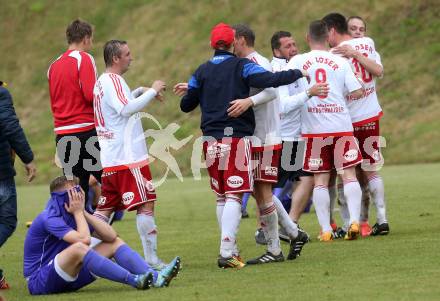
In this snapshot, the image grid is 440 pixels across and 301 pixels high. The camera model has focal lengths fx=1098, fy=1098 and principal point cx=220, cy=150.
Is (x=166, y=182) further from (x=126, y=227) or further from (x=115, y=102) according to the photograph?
(x=115, y=102)

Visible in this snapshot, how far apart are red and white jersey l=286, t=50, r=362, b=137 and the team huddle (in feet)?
0.04

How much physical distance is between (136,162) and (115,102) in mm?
609

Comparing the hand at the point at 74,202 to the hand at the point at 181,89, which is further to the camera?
the hand at the point at 181,89

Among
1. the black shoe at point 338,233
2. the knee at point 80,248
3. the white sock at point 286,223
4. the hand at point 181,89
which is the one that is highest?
the hand at point 181,89

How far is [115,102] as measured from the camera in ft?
33.6

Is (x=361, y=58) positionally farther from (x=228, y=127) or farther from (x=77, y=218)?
(x=77, y=218)

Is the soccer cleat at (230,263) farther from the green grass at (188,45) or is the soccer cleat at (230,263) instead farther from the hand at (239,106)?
the green grass at (188,45)

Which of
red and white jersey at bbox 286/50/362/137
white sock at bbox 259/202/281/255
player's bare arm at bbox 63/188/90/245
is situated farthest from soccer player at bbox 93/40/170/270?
red and white jersey at bbox 286/50/362/137

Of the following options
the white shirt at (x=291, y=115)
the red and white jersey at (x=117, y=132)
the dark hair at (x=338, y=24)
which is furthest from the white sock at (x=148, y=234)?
the dark hair at (x=338, y=24)

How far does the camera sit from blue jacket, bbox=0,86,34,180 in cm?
985

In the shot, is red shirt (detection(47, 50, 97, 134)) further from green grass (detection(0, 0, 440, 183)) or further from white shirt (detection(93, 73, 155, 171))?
green grass (detection(0, 0, 440, 183))

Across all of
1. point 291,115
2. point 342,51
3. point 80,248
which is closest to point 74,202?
point 80,248

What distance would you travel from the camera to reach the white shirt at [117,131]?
1035 cm

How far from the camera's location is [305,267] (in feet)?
32.1
